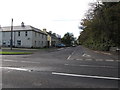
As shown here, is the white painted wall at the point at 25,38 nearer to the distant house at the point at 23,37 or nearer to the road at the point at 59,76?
the distant house at the point at 23,37

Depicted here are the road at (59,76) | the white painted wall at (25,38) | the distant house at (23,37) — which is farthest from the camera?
the distant house at (23,37)

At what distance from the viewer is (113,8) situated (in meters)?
27.1

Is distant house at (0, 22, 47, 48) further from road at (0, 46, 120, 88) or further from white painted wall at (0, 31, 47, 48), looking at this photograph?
road at (0, 46, 120, 88)

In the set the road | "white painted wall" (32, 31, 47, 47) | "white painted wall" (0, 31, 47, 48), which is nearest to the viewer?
the road

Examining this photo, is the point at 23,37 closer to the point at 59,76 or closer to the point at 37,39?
the point at 37,39

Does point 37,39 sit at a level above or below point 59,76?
above

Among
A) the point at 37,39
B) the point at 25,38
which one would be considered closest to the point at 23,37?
the point at 25,38

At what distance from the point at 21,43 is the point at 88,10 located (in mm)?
27022

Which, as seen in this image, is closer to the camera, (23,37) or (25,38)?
(25,38)

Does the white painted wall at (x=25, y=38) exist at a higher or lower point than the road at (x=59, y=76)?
higher

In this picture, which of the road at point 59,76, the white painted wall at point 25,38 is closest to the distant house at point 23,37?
the white painted wall at point 25,38

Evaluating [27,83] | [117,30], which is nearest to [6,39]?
[117,30]

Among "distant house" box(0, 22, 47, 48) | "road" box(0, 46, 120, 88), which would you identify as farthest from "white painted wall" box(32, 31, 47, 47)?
"road" box(0, 46, 120, 88)

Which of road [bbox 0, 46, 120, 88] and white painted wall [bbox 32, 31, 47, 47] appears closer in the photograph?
road [bbox 0, 46, 120, 88]
